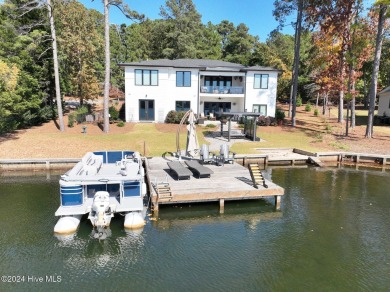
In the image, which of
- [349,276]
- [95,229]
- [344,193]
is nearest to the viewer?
[349,276]

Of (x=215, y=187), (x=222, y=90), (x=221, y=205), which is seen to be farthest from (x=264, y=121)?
(x=221, y=205)

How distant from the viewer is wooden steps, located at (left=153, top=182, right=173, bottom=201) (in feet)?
46.1

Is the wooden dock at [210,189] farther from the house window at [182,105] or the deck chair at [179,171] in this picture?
the house window at [182,105]

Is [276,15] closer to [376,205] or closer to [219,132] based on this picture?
[219,132]

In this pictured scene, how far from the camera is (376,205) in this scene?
15688 millimetres

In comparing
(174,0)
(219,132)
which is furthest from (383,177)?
(174,0)

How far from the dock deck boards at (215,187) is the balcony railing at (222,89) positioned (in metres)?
22.1

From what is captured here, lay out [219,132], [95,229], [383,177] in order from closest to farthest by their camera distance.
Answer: [95,229], [383,177], [219,132]

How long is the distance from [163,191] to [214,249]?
409 cm

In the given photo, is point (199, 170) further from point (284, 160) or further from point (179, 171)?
point (284, 160)

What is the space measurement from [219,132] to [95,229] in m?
22.2

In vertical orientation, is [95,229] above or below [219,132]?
below

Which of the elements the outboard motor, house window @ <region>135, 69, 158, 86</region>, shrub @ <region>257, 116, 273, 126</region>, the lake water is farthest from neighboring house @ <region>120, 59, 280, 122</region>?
the outboard motor

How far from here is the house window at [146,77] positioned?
36094mm
